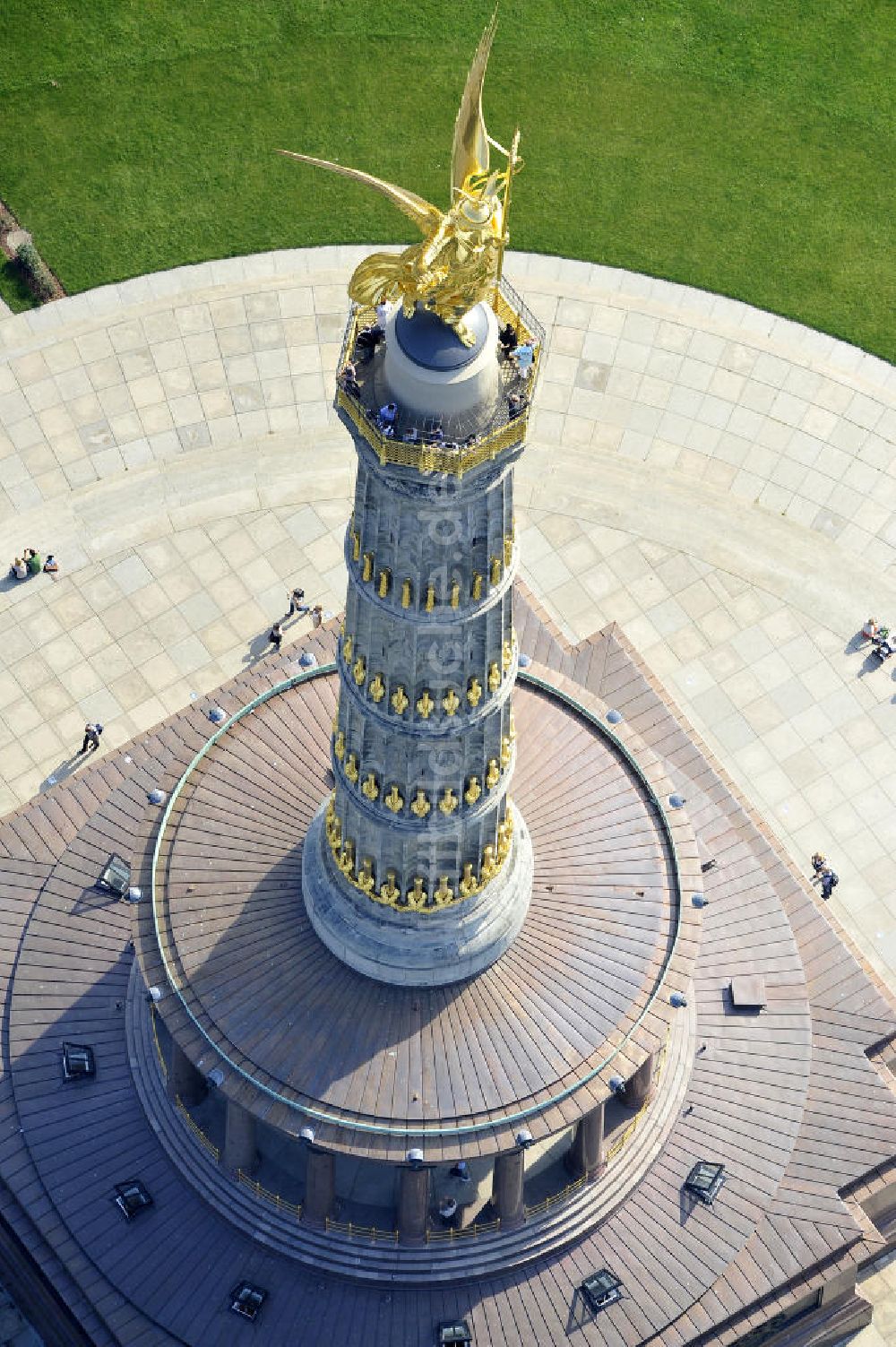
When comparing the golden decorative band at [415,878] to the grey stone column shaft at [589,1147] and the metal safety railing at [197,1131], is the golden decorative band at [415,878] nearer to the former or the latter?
the grey stone column shaft at [589,1147]

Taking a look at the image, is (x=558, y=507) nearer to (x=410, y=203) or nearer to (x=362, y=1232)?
(x=362, y=1232)

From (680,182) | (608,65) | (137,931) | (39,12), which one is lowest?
(137,931)

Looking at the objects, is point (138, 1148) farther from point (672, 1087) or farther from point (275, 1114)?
point (672, 1087)

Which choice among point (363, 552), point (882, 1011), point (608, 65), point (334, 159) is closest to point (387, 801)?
point (363, 552)

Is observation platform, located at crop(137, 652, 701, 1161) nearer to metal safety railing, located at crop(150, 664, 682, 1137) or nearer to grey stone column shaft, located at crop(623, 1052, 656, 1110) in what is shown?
metal safety railing, located at crop(150, 664, 682, 1137)

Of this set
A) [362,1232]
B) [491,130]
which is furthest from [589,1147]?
[491,130]

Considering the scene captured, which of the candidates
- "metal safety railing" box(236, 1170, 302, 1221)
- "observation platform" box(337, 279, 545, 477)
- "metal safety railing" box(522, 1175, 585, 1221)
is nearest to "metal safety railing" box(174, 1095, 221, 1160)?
"metal safety railing" box(236, 1170, 302, 1221)
